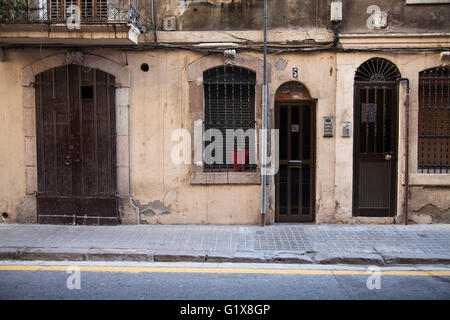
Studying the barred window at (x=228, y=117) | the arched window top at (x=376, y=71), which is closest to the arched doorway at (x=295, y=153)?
the barred window at (x=228, y=117)

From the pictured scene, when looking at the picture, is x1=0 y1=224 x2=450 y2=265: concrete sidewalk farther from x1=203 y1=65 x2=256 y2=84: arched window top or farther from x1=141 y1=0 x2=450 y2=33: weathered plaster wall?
x1=141 y1=0 x2=450 y2=33: weathered plaster wall

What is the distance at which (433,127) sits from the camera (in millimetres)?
8109

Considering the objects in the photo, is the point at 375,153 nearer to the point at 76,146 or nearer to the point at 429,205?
the point at 429,205

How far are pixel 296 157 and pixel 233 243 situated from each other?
2.57 metres

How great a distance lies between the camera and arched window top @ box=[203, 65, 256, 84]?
7996 millimetres

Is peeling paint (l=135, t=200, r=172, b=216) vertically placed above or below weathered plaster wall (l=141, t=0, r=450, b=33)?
below

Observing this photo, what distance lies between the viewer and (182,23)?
7910 mm

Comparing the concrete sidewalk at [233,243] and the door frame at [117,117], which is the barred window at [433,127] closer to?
the concrete sidewalk at [233,243]

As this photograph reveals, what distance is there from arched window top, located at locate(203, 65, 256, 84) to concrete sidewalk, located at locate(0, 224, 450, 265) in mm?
3069

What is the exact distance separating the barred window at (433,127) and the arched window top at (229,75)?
3.67 metres

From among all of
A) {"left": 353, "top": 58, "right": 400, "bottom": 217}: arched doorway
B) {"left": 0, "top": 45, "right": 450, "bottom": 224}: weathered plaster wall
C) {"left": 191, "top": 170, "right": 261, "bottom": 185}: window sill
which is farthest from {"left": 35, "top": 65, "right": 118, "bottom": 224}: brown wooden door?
{"left": 353, "top": 58, "right": 400, "bottom": 217}: arched doorway

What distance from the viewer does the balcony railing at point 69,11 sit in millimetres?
7141

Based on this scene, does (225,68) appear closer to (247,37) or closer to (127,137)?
(247,37)

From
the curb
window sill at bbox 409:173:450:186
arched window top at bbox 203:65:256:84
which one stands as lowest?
the curb
